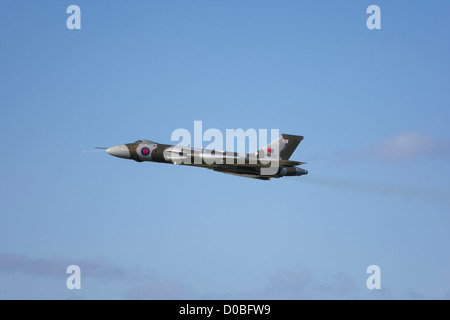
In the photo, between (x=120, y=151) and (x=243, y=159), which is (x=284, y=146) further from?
(x=120, y=151)

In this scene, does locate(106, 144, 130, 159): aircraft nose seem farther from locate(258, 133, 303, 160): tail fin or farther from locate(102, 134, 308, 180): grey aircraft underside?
locate(258, 133, 303, 160): tail fin

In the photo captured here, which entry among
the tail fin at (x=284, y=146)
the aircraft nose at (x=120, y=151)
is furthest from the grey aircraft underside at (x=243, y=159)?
the aircraft nose at (x=120, y=151)

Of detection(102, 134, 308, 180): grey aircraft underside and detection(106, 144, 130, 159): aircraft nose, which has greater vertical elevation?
detection(106, 144, 130, 159): aircraft nose

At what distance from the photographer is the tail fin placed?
80.4 meters

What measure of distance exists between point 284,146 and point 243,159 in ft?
18.4

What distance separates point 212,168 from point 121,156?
42.2ft

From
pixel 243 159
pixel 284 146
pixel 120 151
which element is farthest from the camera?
pixel 120 151

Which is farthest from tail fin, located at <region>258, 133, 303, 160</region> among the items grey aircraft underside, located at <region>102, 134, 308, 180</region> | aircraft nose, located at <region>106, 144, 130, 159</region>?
aircraft nose, located at <region>106, 144, 130, 159</region>

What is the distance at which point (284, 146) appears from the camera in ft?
264

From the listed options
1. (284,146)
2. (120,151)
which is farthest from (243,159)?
(120,151)
